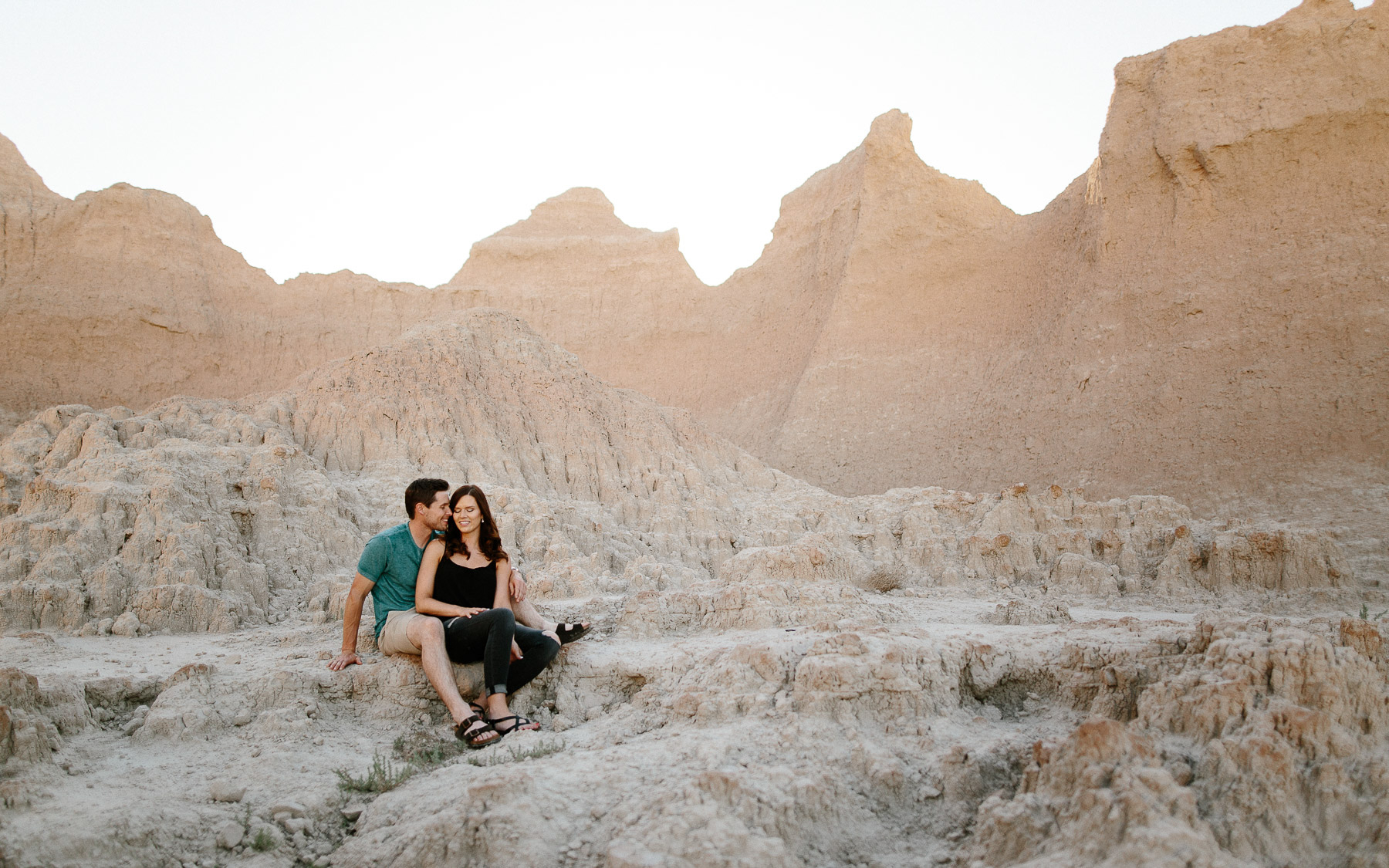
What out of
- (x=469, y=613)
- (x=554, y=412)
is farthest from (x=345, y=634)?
(x=554, y=412)

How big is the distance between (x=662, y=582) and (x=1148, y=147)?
48.7ft

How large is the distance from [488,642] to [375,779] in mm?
828

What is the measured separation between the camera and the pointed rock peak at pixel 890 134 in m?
23.3

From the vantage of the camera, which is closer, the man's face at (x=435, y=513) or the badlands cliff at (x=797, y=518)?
the badlands cliff at (x=797, y=518)

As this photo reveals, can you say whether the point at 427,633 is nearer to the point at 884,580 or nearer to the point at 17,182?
the point at 884,580

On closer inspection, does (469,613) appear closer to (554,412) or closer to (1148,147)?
(554,412)

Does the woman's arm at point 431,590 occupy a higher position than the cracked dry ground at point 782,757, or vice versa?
the woman's arm at point 431,590

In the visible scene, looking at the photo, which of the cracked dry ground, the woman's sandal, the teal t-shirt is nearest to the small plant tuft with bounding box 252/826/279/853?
the cracked dry ground

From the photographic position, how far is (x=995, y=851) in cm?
289

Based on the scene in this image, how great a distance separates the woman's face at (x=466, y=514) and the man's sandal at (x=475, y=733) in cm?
102

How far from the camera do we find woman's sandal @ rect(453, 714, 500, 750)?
4156 mm

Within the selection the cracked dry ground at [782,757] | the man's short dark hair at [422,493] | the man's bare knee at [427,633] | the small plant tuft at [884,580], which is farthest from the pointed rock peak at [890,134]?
the man's bare knee at [427,633]

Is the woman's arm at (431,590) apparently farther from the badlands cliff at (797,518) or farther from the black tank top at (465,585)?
the badlands cliff at (797,518)

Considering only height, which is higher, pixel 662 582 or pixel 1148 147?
pixel 1148 147
